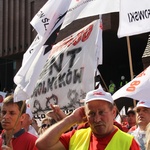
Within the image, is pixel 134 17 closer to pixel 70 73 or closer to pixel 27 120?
pixel 70 73

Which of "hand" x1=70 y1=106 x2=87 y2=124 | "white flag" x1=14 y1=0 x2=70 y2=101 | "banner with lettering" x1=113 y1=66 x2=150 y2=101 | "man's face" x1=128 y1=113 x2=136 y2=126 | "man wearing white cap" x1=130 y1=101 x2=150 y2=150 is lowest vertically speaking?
"man's face" x1=128 y1=113 x2=136 y2=126

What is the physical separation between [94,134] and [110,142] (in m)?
0.15

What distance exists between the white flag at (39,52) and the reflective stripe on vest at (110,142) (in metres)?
1.15

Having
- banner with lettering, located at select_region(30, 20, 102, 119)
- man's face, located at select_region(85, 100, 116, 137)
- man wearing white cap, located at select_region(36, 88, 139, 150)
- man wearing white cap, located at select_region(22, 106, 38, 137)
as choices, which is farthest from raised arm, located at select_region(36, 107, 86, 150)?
banner with lettering, located at select_region(30, 20, 102, 119)

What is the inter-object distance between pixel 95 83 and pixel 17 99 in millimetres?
1161

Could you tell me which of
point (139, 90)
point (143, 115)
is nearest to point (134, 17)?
point (139, 90)

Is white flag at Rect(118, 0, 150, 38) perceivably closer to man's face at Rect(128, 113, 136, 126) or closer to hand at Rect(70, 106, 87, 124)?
hand at Rect(70, 106, 87, 124)

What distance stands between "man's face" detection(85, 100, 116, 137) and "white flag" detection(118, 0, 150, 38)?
1835mm

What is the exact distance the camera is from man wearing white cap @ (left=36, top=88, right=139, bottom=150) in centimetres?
299

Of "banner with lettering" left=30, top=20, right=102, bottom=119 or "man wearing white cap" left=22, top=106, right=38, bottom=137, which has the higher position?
"banner with lettering" left=30, top=20, right=102, bottom=119

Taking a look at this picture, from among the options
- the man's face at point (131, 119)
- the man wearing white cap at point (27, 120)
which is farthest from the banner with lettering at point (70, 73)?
the man's face at point (131, 119)

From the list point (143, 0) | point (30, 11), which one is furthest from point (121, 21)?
point (30, 11)

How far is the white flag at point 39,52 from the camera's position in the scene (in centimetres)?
447

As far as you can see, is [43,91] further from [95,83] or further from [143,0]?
[143,0]
